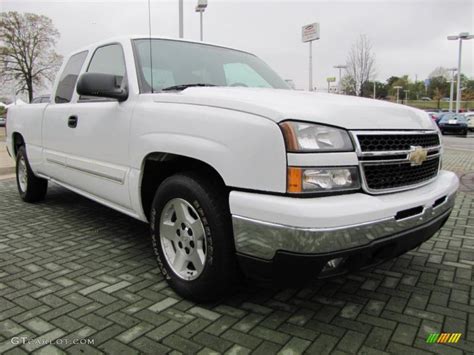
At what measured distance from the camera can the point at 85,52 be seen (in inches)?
179

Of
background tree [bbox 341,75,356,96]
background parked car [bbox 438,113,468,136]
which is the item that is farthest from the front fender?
background tree [bbox 341,75,356,96]

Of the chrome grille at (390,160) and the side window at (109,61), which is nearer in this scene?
the chrome grille at (390,160)

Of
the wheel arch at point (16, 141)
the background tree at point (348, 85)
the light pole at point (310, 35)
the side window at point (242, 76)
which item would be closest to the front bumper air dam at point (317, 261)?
the side window at point (242, 76)

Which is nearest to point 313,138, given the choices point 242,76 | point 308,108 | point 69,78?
point 308,108

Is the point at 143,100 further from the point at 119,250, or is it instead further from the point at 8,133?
the point at 8,133

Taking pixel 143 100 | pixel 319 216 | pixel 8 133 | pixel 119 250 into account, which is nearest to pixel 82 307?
pixel 119 250

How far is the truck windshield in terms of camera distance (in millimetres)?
3439

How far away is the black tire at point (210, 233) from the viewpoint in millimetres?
2537

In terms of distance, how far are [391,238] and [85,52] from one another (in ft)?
11.8

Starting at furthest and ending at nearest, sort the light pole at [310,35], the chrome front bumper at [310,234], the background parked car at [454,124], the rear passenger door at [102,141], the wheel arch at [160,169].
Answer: the background parked car at [454,124] < the light pole at [310,35] < the rear passenger door at [102,141] < the wheel arch at [160,169] < the chrome front bumper at [310,234]

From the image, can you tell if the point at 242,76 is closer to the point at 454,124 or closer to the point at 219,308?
the point at 219,308

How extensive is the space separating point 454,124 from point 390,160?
25120 mm

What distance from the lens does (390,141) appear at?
2.59 meters

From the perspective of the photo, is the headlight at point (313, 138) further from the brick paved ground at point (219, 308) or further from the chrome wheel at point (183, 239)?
the brick paved ground at point (219, 308)
